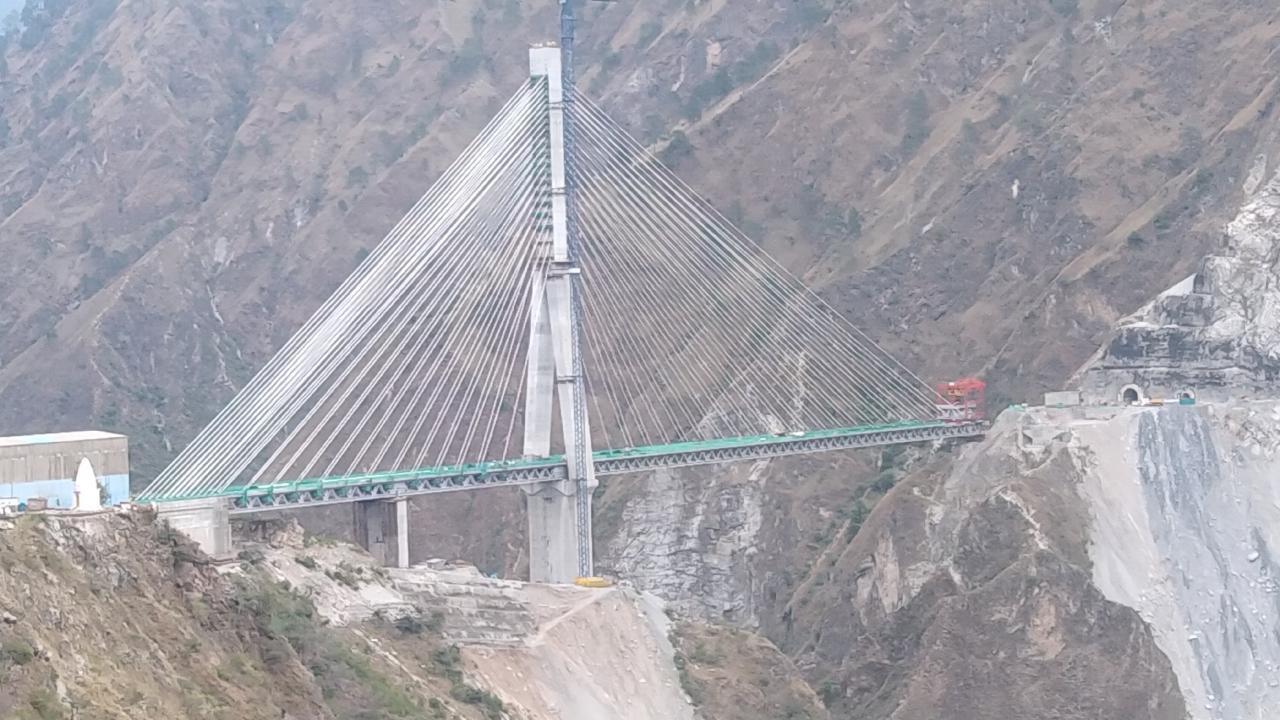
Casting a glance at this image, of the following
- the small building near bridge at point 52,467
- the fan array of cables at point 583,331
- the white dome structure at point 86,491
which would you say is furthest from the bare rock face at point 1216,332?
the white dome structure at point 86,491

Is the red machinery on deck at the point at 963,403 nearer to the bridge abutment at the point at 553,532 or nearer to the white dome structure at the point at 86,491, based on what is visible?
the bridge abutment at the point at 553,532

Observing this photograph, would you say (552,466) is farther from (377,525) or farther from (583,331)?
(377,525)

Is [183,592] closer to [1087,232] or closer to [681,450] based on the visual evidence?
[681,450]

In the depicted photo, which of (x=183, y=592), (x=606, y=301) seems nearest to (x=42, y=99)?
(x=606, y=301)

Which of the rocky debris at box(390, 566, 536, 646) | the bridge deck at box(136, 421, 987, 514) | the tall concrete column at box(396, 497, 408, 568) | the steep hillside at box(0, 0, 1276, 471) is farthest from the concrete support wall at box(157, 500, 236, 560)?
the steep hillside at box(0, 0, 1276, 471)

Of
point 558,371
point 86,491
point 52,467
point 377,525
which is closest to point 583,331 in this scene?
point 558,371

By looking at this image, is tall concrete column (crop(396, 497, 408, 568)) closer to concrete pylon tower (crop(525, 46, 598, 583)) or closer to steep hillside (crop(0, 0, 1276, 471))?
concrete pylon tower (crop(525, 46, 598, 583))
